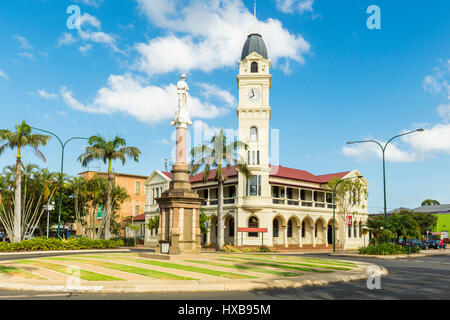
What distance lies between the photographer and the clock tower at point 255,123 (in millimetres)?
46969

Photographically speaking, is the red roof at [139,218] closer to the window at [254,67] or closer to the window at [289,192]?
the window at [289,192]

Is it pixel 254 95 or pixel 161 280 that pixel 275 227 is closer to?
pixel 254 95

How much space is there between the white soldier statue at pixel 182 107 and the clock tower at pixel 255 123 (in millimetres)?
22056

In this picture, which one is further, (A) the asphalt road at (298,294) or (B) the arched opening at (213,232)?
(B) the arched opening at (213,232)

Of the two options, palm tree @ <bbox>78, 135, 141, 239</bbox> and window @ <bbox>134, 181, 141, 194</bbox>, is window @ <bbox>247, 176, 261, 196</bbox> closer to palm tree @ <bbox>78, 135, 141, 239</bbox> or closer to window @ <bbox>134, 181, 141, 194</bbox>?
palm tree @ <bbox>78, 135, 141, 239</bbox>

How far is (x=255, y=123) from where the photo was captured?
48.0m

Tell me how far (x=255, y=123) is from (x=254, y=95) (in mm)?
3485

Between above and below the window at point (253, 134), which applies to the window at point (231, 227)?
below

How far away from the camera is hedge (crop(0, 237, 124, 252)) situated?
33.6 metres

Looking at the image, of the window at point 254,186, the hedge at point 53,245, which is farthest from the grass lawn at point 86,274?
the window at point 254,186

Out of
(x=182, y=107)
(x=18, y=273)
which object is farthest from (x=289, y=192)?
(x=18, y=273)

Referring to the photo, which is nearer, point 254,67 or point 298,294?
point 298,294

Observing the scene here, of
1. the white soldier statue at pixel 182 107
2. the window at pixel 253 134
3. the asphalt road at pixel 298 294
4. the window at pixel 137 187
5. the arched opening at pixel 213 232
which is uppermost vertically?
the window at pixel 253 134

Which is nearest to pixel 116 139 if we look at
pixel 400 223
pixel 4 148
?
pixel 4 148
